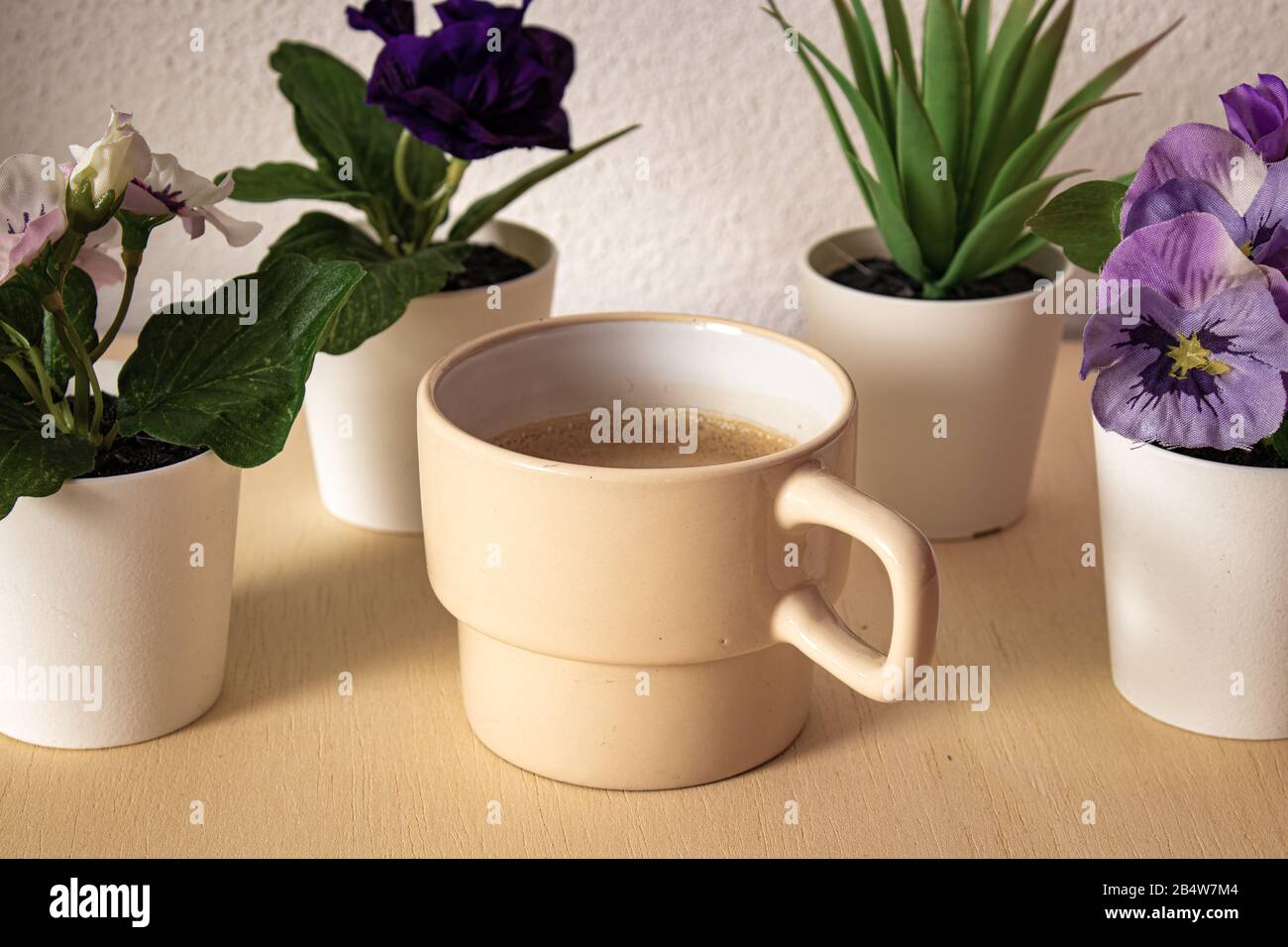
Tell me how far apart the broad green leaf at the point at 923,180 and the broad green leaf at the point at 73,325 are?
0.29 m

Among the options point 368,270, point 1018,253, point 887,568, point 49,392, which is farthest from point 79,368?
point 1018,253

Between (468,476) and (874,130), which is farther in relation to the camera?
(874,130)

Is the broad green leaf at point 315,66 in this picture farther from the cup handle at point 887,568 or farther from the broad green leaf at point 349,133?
the cup handle at point 887,568

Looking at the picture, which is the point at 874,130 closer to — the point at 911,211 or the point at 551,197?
the point at 911,211

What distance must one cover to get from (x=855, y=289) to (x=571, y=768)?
0.77ft

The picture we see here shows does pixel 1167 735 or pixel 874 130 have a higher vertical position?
pixel 874 130

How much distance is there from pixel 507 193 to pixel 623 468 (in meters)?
0.18

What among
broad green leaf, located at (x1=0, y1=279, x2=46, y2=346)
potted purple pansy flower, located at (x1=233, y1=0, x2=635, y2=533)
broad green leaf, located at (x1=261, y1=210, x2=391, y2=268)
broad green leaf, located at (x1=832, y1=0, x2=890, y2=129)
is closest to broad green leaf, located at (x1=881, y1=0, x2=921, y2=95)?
broad green leaf, located at (x1=832, y1=0, x2=890, y2=129)

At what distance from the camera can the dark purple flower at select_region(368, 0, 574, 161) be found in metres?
0.53

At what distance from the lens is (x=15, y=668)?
1.45 feet

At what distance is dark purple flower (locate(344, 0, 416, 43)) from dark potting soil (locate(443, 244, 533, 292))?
85 mm

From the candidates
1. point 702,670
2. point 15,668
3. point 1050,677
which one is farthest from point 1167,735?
point 15,668

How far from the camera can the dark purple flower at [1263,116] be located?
414 mm

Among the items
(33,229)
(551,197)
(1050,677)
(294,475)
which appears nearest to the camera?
(33,229)
